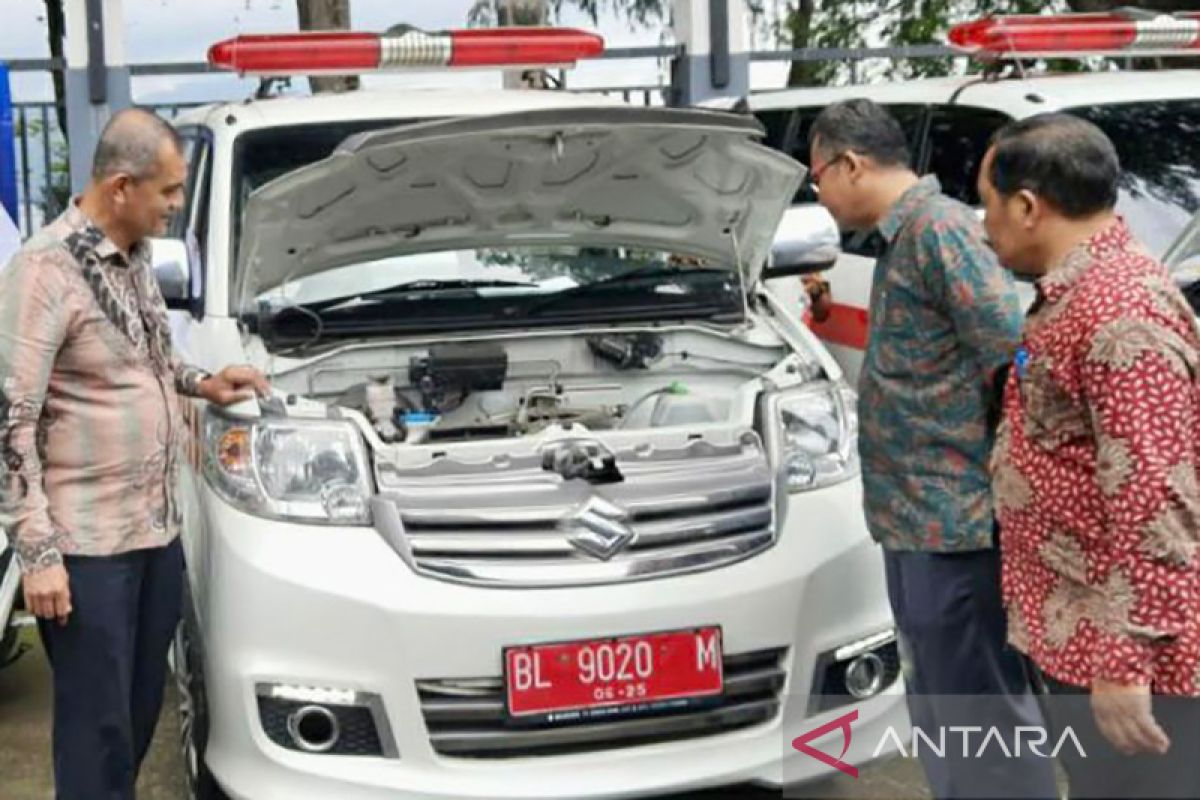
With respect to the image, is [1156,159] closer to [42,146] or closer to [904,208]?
[904,208]

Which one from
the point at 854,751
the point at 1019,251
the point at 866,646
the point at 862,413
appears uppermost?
the point at 1019,251

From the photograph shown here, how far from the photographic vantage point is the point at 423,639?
3271 millimetres

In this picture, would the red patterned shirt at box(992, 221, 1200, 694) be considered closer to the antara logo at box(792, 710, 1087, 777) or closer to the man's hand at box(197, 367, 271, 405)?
the antara logo at box(792, 710, 1087, 777)

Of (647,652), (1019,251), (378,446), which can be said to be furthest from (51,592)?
(1019,251)

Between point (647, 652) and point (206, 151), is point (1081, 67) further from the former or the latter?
point (647, 652)

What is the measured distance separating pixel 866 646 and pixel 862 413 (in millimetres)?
678

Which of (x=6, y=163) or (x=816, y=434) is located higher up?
(x=6, y=163)

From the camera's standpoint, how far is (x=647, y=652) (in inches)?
133

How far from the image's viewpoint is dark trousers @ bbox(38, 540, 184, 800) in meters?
3.21

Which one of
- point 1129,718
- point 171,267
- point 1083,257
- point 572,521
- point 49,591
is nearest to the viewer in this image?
point 1129,718

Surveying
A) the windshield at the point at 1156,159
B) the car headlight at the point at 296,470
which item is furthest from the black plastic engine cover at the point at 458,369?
the windshield at the point at 1156,159

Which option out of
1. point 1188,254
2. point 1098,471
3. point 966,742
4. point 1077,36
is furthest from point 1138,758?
point 1077,36

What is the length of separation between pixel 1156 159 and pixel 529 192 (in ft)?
9.51

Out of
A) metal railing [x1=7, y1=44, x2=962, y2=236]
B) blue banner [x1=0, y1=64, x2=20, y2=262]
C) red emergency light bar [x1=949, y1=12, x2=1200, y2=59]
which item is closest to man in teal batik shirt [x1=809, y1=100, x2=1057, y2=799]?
red emergency light bar [x1=949, y1=12, x2=1200, y2=59]
